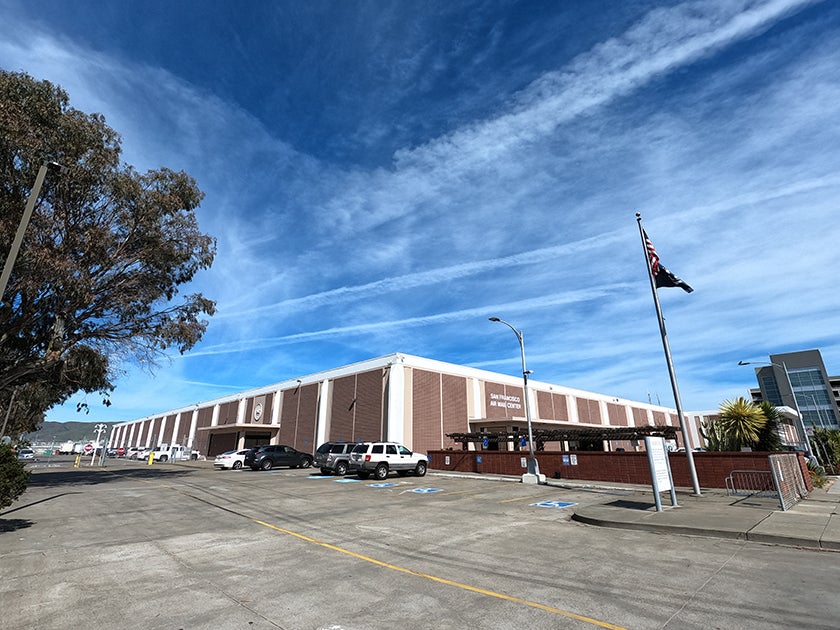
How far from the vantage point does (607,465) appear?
22469mm

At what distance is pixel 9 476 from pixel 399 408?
93.6ft

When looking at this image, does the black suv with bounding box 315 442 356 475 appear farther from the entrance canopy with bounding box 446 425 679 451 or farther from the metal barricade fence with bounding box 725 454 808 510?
the metal barricade fence with bounding box 725 454 808 510

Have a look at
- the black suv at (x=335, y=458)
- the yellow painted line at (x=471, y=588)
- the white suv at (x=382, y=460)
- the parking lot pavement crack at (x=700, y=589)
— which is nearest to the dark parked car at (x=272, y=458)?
the black suv at (x=335, y=458)

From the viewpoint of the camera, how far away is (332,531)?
10.4 metres

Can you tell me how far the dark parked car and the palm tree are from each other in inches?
1127

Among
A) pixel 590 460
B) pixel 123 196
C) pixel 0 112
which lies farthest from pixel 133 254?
pixel 590 460

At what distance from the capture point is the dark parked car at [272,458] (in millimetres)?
33250

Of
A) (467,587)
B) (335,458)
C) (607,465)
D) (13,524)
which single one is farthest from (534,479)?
(13,524)

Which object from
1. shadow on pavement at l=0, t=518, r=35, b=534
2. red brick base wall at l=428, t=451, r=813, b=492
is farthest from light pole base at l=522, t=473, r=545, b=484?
shadow on pavement at l=0, t=518, r=35, b=534

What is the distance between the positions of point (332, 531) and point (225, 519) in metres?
3.50

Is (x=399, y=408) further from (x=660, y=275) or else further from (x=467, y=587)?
(x=467, y=587)

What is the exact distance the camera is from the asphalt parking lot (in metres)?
5.12

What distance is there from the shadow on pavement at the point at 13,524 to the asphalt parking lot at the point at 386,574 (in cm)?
4

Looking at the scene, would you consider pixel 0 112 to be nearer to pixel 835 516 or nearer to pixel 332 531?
pixel 332 531
